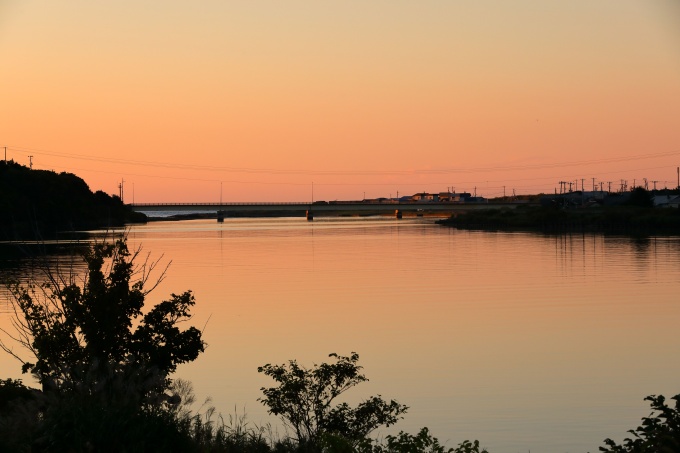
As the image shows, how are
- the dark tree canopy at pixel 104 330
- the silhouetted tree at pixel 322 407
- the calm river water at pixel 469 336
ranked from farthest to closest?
1. the calm river water at pixel 469 336
2. the silhouetted tree at pixel 322 407
3. the dark tree canopy at pixel 104 330

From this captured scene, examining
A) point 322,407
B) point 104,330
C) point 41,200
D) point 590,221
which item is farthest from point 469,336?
point 590,221

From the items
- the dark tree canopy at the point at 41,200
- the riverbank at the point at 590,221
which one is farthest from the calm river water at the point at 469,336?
the riverbank at the point at 590,221

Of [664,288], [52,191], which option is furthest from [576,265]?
[52,191]

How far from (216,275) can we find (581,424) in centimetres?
5241

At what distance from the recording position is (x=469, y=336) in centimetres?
3997

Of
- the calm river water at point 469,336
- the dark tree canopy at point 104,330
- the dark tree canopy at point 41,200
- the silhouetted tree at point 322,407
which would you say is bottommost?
the calm river water at point 469,336

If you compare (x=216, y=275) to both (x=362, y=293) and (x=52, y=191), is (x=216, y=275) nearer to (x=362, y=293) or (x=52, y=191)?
(x=362, y=293)

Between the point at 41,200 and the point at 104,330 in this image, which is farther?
the point at 41,200

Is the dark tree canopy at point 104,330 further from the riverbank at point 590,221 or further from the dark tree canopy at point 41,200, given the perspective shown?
the riverbank at point 590,221

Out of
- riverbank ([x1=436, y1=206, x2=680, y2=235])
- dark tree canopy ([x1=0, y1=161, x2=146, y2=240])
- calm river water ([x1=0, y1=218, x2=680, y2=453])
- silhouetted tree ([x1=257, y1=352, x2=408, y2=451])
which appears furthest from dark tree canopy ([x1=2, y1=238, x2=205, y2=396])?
riverbank ([x1=436, y1=206, x2=680, y2=235])

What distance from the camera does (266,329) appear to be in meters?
42.4

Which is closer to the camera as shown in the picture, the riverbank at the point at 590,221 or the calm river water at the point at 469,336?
the calm river water at the point at 469,336

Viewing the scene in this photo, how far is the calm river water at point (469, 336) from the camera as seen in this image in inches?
1029

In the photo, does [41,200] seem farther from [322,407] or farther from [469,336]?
[322,407]
